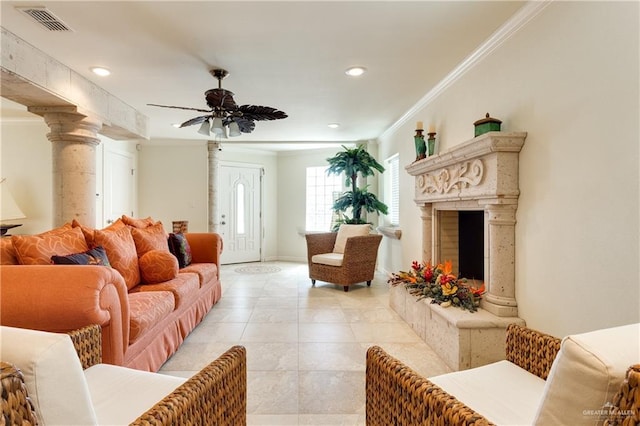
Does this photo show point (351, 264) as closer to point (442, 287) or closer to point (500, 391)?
point (442, 287)

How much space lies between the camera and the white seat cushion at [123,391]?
104 centimetres

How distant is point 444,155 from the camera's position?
9.05 ft

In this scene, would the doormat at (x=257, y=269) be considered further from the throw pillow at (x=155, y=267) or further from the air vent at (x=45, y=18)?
the air vent at (x=45, y=18)

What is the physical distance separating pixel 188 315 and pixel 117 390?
1679 mm

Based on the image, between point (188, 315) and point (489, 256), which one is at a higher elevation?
point (489, 256)

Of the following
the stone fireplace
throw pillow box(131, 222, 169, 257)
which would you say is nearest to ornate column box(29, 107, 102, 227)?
throw pillow box(131, 222, 169, 257)

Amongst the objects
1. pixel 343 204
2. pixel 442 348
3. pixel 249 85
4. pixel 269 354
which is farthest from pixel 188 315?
pixel 343 204

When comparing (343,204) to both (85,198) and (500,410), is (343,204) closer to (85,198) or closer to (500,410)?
(85,198)

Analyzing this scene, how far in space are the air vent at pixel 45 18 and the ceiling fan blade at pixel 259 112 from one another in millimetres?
1349

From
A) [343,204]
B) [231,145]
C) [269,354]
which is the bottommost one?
[269,354]

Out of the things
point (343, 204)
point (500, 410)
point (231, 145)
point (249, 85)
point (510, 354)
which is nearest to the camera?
point (500, 410)

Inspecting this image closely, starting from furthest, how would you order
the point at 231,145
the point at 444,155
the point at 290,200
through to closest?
the point at 290,200
the point at 231,145
the point at 444,155

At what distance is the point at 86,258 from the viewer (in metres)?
2.00

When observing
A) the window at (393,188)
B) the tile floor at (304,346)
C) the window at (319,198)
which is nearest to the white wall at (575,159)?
the tile floor at (304,346)
